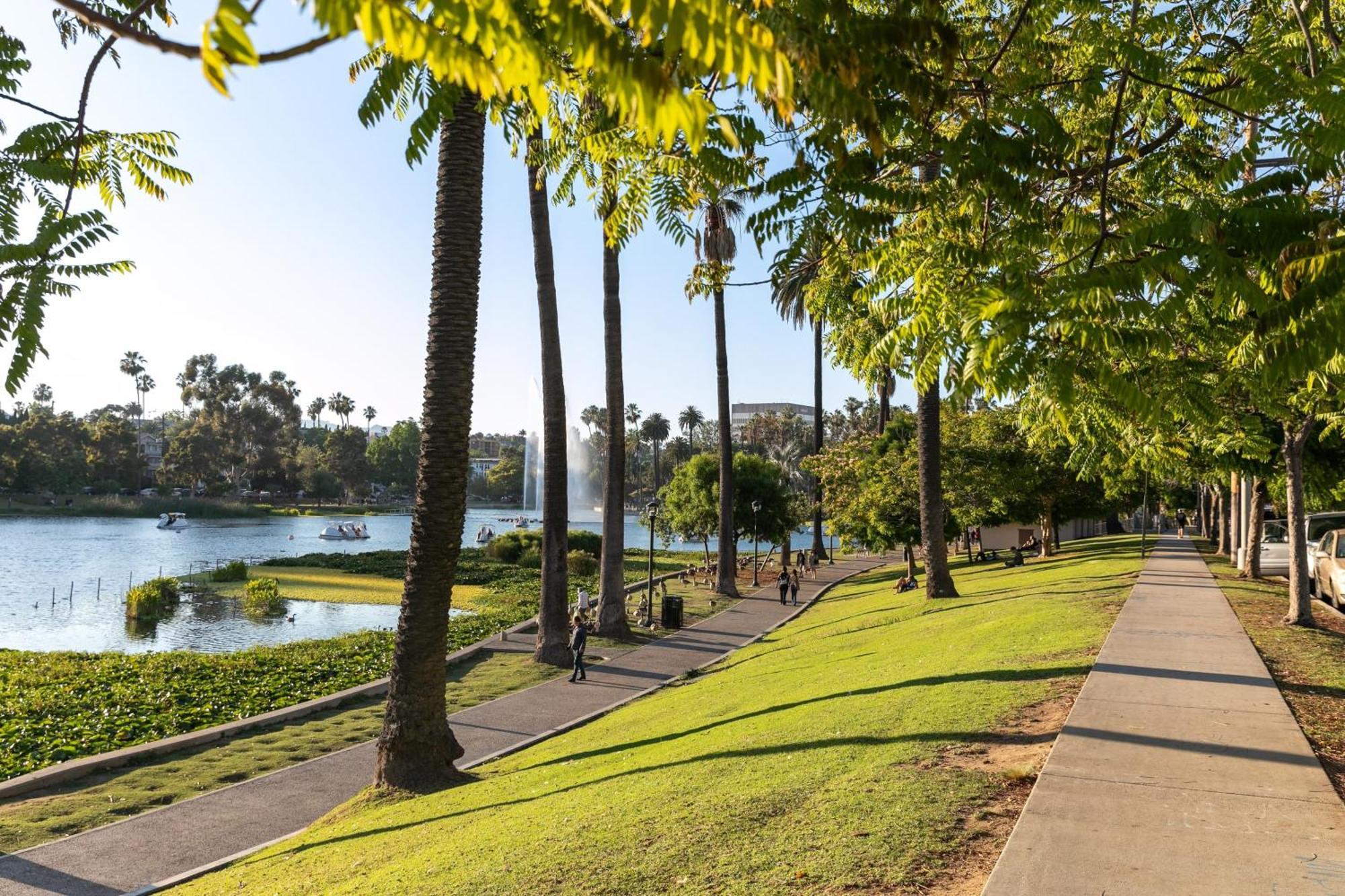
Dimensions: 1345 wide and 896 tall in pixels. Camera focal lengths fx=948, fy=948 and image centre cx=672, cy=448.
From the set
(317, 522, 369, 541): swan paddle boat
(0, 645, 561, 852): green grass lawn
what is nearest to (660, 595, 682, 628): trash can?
(0, 645, 561, 852): green grass lawn

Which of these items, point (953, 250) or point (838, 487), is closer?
point (953, 250)

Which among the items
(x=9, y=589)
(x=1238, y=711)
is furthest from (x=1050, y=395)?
(x=9, y=589)

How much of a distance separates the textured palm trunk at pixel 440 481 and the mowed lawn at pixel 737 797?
738 mm

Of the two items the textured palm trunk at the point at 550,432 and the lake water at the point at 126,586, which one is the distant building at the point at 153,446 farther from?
the textured palm trunk at the point at 550,432

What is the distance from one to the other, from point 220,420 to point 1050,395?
454 ft

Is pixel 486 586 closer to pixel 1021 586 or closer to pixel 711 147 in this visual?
pixel 1021 586

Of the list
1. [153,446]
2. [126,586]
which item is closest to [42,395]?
[153,446]

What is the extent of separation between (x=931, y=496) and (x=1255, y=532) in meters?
8.26

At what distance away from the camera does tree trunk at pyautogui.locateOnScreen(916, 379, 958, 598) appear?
2395cm

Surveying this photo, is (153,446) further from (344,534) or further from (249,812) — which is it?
(249,812)

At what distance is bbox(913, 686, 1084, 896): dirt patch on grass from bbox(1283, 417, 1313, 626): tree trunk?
25.9 ft

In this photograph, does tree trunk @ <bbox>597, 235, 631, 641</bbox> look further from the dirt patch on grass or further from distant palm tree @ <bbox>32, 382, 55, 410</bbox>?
distant palm tree @ <bbox>32, 382, 55, 410</bbox>

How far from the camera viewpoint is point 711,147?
17.6ft

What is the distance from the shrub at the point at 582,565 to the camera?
45000mm
